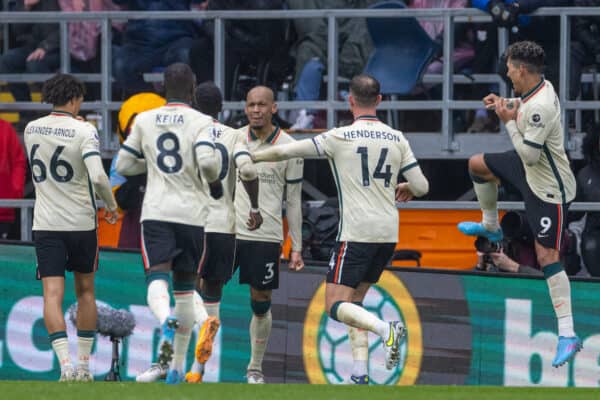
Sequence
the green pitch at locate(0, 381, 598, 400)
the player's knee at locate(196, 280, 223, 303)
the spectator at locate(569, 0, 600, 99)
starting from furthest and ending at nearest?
the spectator at locate(569, 0, 600, 99) → the player's knee at locate(196, 280, 223, 303) → the green pitch at locate(0, 381, 598, 400)

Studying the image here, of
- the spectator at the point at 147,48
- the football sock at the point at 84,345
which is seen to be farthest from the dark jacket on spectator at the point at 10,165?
the football sock at the point at 84,345

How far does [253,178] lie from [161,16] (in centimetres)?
381

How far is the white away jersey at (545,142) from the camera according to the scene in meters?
10.9

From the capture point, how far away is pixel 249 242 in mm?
12266

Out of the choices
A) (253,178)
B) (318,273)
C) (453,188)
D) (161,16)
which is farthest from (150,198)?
(453,188)

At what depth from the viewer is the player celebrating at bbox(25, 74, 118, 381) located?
11.1 metres

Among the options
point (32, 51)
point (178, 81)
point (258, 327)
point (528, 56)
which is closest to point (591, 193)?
point (528, 56)

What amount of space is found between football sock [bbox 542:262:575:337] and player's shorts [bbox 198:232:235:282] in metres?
2.46

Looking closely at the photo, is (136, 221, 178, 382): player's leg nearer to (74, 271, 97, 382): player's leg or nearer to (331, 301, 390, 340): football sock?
(74, 271, 97, 382): player's leg

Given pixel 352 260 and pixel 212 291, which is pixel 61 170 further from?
pixel 352 260

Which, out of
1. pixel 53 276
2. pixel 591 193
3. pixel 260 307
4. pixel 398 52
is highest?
pixel 398 52

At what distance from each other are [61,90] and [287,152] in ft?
5.69

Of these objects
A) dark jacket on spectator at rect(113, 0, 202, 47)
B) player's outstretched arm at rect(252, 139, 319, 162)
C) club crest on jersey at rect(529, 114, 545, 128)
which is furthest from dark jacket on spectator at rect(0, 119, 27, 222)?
club crest on jersey at rect(529, 114, 545, 128)

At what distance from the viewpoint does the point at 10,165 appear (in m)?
14.2
